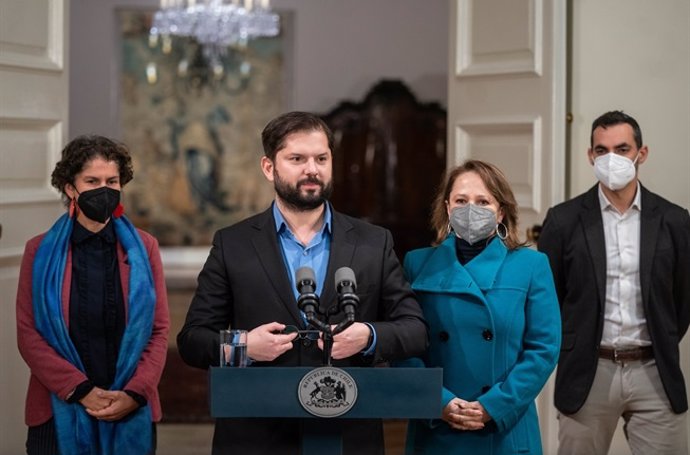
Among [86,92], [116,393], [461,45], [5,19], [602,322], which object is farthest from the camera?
[86,92]

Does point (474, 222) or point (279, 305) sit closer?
point (279, 305)

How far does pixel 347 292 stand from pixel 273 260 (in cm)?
39

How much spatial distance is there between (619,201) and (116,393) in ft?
6.79

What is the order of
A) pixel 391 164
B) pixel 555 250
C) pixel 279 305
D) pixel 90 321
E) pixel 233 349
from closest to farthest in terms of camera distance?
1. pixel 233 349
2. pixel 279 305
3. pixel 90 321
4. pixel 555 250
5. pixel 391 164

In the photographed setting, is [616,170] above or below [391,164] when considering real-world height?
below

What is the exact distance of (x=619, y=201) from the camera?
4.26 metres

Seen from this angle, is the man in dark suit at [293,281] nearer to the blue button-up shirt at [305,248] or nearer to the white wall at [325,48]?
the blue button-up shirt at [305,248]

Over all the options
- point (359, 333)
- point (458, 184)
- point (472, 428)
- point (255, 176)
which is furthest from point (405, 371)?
point (255, 176)

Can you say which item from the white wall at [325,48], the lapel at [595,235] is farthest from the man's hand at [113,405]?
the white wall at [325,48]

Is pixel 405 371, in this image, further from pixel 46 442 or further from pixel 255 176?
pixel 255 176

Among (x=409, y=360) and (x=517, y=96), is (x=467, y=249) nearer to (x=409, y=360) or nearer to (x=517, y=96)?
(x=409, y=360)

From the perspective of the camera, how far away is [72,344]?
338 cm

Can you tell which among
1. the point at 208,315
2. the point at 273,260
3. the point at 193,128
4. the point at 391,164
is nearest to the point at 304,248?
the point at 273,260

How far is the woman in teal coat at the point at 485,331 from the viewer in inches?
122
